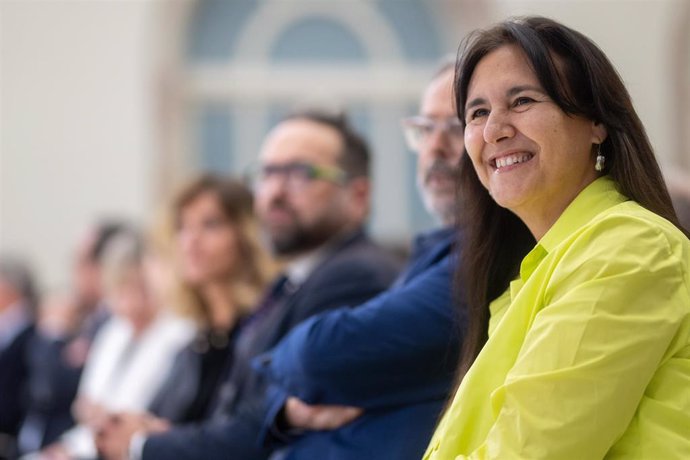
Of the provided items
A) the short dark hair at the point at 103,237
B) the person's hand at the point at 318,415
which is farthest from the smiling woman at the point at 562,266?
the short dark hair at the point at 103,237

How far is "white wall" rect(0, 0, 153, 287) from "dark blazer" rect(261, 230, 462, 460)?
7382mm

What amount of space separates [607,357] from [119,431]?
235 centimetres

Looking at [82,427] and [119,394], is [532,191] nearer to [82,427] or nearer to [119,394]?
[119,394]

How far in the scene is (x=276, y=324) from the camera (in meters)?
3.50

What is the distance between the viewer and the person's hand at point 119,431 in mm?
3801

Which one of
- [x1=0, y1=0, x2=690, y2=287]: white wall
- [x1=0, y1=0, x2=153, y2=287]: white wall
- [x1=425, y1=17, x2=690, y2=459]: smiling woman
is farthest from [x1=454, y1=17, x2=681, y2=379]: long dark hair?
[x1=0, y1=0, x2=153, y2=287]: white wall

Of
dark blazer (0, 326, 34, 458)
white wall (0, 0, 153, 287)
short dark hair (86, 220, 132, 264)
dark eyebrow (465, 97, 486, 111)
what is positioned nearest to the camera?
dark eyebrow (465, 97, 486, 111)

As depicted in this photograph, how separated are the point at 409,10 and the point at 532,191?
30.4 ft

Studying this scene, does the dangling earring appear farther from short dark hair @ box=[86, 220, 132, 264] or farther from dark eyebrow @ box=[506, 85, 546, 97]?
short dark hair @ box=[86, 220, 132, 264]

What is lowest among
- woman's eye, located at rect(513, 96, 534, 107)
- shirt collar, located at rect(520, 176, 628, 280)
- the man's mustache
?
the man's mustache

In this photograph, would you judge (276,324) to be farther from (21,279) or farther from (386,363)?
(21,279)

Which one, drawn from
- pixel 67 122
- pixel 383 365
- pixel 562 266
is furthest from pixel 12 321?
pixel 562 266

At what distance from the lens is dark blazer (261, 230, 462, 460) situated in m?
2.76

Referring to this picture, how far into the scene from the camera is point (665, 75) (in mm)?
10508
